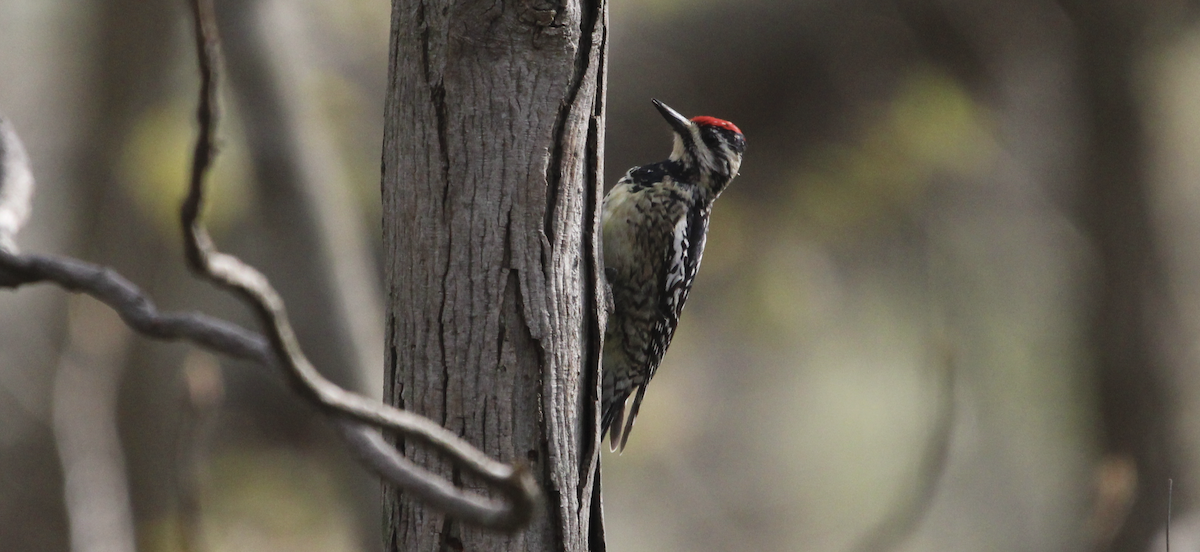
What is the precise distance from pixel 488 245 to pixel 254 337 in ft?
3.07

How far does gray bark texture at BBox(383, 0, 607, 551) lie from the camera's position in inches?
78.2

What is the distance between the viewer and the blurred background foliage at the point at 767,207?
21.0 ft

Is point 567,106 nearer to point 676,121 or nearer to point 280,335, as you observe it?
point 280,335

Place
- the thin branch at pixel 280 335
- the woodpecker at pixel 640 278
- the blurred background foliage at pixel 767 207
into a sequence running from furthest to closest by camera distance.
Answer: the blurred background foliage at pixel 767 207 < the woodpecker at pixel 640 278 < the thin branch at pixel 280 335

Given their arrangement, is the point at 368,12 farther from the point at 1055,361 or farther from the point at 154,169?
the point at 1055,361

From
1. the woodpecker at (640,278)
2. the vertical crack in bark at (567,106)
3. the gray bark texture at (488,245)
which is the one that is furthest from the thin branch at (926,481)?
the vertical crack in bark at (567,106)

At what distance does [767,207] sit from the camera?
24.3 ft

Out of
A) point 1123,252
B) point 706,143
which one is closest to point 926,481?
point 706,143

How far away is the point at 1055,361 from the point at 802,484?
4.29 meters

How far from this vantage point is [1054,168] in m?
7.18

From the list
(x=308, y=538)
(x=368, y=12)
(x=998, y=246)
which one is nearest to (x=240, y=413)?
(x=308, y=538)

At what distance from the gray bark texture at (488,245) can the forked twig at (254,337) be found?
836 millimetres

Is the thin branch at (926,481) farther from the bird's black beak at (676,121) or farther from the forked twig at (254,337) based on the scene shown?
the forked twig at (254,337)

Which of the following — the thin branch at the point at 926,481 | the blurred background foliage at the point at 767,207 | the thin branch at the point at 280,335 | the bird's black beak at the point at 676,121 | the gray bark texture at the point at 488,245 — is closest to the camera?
the thin branch at the point at 280,335
